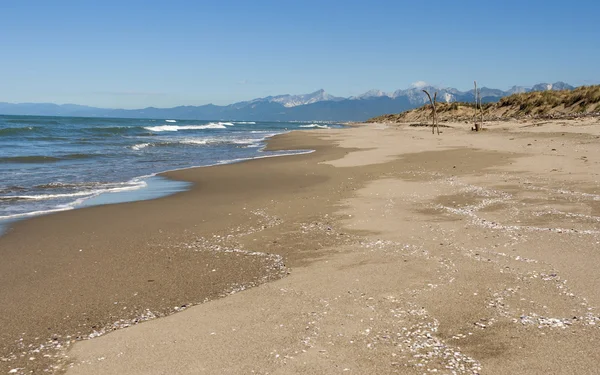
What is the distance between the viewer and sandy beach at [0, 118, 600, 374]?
424 cm

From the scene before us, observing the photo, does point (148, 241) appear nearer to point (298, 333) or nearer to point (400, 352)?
point (298, 333)

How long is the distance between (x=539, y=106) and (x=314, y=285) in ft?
160

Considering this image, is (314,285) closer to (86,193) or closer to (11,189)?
(86,193)

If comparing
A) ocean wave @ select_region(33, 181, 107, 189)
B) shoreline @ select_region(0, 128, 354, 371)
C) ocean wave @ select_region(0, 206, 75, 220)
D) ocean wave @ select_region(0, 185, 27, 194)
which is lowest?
ocean wave @ select_region(33, 181, 107, 189)

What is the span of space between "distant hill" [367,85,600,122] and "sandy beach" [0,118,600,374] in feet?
111

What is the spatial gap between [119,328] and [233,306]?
1.21m

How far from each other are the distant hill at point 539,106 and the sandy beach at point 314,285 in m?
33.8

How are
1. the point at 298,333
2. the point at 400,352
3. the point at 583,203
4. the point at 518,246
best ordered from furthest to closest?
the point at 583,203
the point at 518,246
the point at 298,333
the point at 400,352

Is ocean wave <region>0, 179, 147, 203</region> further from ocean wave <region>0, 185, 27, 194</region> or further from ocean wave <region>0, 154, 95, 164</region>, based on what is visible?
ocean wave <region>0, 154, 95, 164</region>

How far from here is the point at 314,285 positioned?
6.03m

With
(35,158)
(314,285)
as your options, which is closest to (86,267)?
(314,285)

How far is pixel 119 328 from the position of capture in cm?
495

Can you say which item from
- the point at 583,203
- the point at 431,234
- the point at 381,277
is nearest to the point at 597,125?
the point at 583,203

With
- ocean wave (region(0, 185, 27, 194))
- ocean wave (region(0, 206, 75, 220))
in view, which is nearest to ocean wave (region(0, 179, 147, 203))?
ocean wave (region(0, 185, 27, 194))
